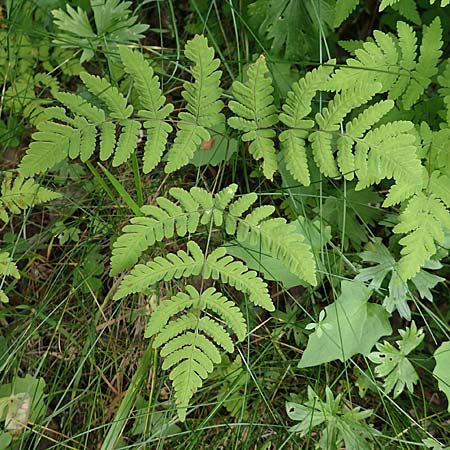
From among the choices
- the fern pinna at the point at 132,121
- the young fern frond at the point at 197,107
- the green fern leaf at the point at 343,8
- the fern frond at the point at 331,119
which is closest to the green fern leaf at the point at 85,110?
the fern pinna at the point at 132,121

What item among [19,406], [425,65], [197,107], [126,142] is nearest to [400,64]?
[425,65]

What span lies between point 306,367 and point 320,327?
27 centimetres

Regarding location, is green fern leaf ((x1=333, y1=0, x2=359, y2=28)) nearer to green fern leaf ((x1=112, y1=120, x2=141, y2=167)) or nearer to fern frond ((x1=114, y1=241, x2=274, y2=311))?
green fern leaf ((x1=112, y1=120, x2=141, y2=167))

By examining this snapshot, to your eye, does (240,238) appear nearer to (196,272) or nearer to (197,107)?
(196,272)

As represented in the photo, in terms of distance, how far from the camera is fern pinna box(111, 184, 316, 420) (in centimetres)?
183

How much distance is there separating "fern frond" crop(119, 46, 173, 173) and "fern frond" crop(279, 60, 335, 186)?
15.0 inches

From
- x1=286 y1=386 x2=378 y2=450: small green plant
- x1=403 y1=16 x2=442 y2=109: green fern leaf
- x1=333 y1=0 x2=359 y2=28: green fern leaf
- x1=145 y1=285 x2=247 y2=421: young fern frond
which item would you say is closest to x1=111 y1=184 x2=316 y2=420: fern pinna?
x1=145 y1=285 x2=247 y2=421: young fern frond

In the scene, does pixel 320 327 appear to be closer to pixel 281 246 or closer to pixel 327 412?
pixel 327 412

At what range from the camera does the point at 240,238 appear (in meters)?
1.96

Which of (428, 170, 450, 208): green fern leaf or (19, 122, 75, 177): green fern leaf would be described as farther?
(428, 170, 450, 208): green fern leaf

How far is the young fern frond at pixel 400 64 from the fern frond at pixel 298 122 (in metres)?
0.20

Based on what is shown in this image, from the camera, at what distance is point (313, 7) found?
2.41m

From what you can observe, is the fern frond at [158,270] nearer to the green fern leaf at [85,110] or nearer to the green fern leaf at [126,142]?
the green fern leaf at [126,142]

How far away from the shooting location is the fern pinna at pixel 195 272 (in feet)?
6.00
